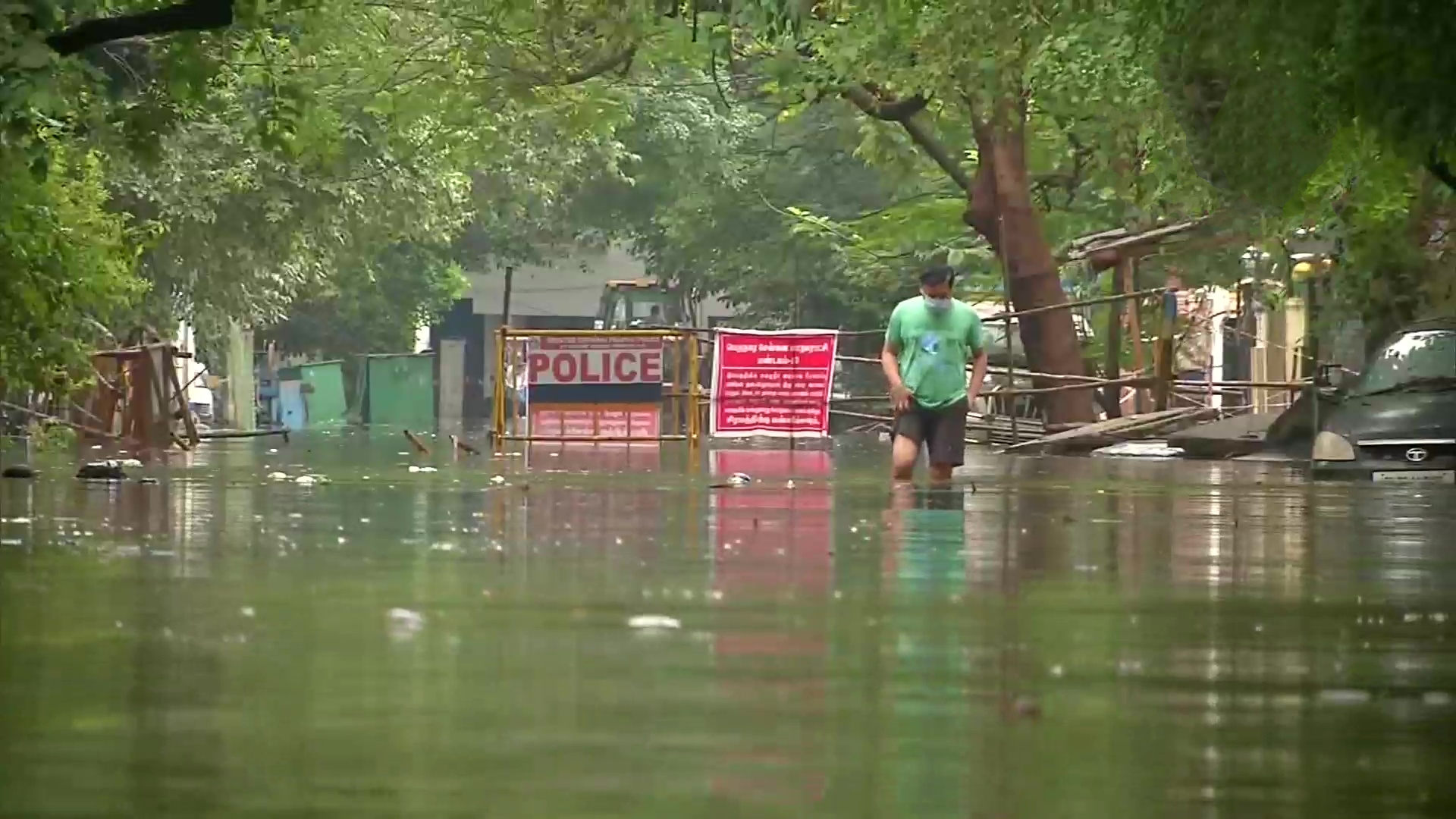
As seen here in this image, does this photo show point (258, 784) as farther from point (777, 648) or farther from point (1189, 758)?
point (777, 648)

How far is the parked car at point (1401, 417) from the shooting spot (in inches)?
949

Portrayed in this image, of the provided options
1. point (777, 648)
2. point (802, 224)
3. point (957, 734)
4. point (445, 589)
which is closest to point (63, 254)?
point (445, 589)

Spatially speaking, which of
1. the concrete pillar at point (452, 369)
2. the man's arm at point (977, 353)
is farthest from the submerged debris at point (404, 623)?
the concrete pillar at point (452, 369)

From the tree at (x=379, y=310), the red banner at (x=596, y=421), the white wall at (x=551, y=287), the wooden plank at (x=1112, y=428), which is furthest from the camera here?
the white wall at (x=551, y=287)

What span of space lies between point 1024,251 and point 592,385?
27.2 ft

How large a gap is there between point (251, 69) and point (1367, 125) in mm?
12368

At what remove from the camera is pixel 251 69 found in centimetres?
2259

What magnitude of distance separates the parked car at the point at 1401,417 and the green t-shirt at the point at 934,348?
6698 millimetres

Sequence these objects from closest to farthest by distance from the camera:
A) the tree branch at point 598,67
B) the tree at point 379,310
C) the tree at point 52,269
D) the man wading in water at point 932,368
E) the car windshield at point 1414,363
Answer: the man wading in water at point 932,368 → the tree at point 52,269 → the car windshield at point 1414,363 → the tree branch at point 598,67 → the tree at point 379,310

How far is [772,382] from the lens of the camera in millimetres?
32500

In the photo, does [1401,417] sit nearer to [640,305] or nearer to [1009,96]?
[1009,96]

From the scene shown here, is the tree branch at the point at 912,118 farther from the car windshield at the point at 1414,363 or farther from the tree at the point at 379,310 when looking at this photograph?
the tree at the point at 379,310

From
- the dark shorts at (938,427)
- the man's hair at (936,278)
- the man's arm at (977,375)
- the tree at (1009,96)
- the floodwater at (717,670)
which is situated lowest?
the floodwater at (717,670)

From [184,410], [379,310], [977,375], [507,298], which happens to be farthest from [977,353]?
[507,298]
